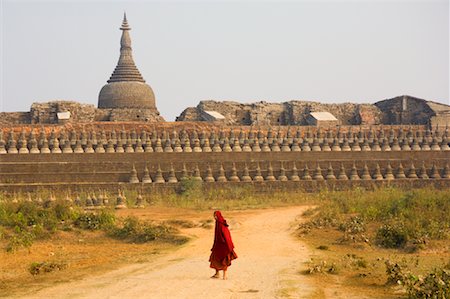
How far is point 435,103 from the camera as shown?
3497 cm

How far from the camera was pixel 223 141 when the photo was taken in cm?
3055

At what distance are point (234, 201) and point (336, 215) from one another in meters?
6.20

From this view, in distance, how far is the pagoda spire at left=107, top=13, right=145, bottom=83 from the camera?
38.3 meters


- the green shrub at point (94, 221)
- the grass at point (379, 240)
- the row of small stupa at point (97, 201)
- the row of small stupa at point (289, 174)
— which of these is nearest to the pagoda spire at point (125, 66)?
the row of small stupa at point (289, 174)

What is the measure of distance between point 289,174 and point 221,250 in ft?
57.2

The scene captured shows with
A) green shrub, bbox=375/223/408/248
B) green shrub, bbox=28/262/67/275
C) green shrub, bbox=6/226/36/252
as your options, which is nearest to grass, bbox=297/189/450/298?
green shrub, bbox=375/223/408/248

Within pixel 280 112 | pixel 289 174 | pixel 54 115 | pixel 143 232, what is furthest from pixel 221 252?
pixel 280 112

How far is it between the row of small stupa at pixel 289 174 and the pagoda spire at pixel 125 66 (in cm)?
1049

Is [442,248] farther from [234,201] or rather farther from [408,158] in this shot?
[408,158]

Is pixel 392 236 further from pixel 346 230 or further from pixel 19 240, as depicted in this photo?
pixel 19 240

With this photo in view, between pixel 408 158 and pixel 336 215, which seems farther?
pixel 408 158

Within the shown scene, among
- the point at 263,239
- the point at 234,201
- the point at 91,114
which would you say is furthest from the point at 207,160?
the point at 263,239

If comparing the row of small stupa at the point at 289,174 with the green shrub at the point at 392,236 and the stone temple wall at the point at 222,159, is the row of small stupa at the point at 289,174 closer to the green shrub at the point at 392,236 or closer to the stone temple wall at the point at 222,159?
the stone temple wall at the point at 222,159

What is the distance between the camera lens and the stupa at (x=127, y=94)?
1347 inches
